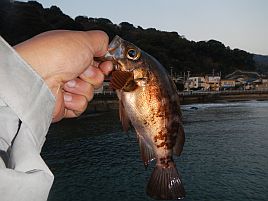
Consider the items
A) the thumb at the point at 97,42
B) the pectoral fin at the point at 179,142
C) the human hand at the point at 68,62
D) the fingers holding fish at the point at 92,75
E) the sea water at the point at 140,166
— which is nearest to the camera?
the human hand at the point at 68,62

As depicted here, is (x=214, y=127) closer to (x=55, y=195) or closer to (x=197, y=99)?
(x=55, y=195)

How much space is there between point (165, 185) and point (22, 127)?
1.30 m

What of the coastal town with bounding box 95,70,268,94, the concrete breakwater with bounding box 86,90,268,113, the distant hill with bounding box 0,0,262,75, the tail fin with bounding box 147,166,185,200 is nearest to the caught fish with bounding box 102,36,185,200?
the tail fin with bounding box 147,166,185,200

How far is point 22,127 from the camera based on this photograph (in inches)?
39.2

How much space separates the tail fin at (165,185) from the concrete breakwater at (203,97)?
46246 mm

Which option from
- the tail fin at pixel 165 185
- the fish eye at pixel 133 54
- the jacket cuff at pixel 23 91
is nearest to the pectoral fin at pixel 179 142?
the tail fin at pixel 165 185

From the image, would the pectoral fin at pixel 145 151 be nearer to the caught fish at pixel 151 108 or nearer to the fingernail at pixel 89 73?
the caught fish at pixel 151 108

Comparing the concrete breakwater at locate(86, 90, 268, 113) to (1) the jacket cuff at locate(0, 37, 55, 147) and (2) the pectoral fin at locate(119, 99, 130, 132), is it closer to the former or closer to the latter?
(2) the pectoral fin at locate(119, 99, 130, 132)

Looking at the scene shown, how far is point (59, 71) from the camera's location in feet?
5.36

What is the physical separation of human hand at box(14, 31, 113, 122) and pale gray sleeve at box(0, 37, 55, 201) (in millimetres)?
290

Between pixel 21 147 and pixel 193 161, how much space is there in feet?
58.2

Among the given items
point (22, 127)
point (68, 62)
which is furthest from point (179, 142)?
point (22, 127)

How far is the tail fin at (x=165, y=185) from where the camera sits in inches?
79.0

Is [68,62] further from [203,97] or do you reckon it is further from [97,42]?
[203,97]
